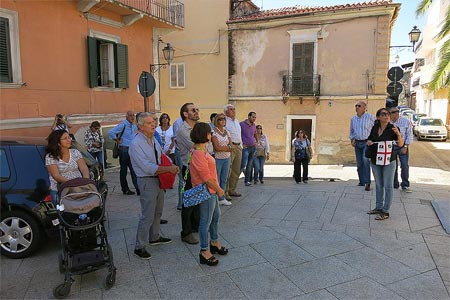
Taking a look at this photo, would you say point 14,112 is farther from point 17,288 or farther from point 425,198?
point 425,198

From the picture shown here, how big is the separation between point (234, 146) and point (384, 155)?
8.43 ft

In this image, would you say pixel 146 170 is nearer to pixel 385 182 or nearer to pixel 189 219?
pixel 189 219

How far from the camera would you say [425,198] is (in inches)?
267

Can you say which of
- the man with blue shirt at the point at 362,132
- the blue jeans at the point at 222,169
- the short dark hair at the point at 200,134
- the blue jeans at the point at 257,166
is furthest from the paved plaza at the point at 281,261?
the blue jeans at the point at 257,166

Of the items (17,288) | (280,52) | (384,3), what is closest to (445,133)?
(384,3)

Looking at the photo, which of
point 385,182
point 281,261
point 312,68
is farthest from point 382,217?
point 312,68

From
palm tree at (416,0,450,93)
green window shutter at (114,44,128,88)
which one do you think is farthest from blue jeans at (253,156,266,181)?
palm tree at (416,0,450,93)

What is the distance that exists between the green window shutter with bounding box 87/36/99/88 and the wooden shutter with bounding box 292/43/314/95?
35.3 feet

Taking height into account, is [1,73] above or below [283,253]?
above

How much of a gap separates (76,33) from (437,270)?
9.57 meters

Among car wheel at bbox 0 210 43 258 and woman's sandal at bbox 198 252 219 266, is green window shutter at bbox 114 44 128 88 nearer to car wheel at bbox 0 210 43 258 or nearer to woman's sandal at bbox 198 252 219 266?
car wheel at bbox 0 210 43 258

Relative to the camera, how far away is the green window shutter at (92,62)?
9.73 meters

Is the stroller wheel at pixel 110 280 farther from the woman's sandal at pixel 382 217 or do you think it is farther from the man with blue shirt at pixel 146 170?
the woman's sandal at pixel 382 217

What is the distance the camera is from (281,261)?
13.2 ft
